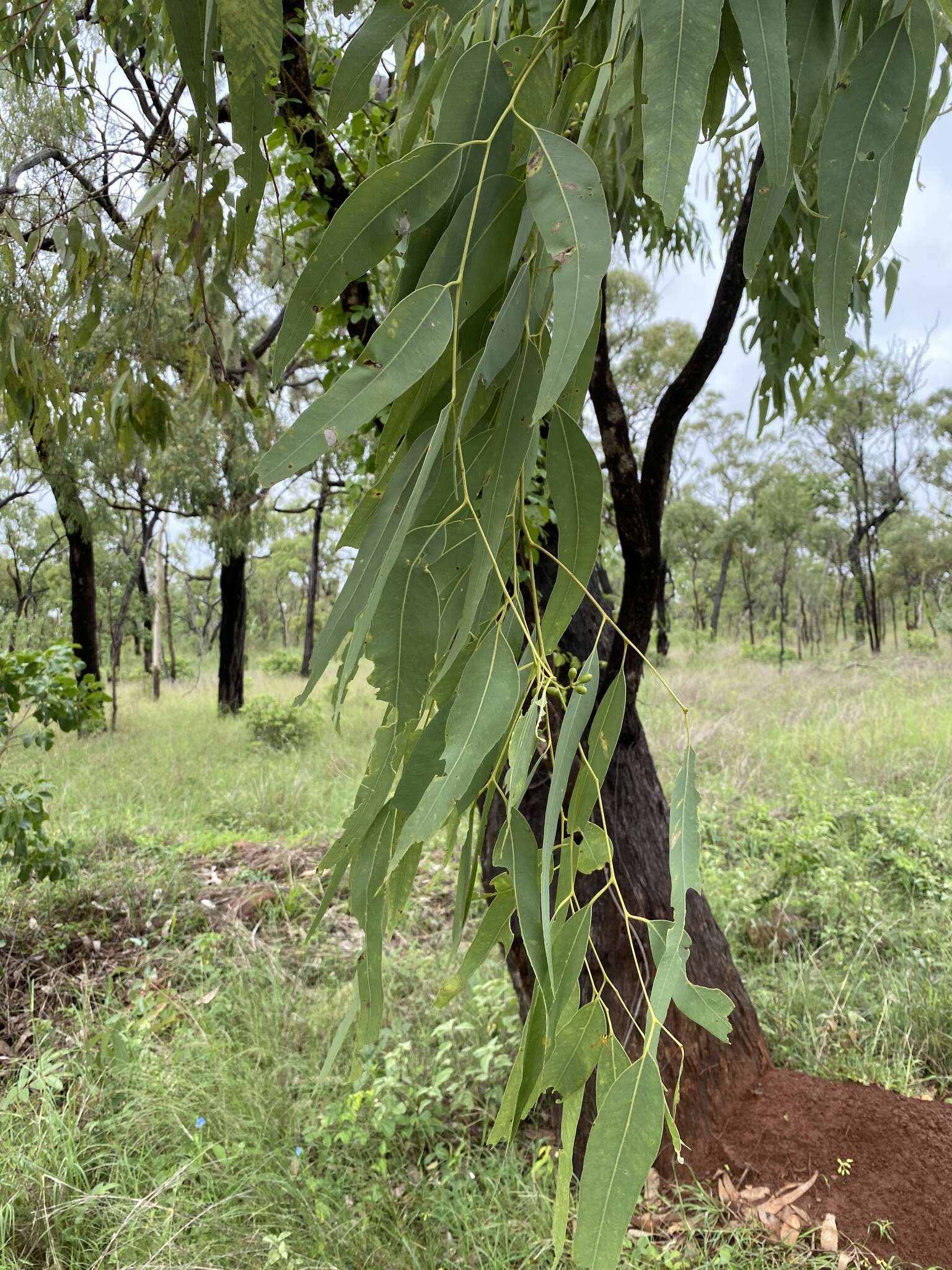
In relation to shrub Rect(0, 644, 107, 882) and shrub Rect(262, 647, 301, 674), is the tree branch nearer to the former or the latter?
shrub Rect(0, 644, 107, 882)

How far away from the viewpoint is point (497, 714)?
62 cm

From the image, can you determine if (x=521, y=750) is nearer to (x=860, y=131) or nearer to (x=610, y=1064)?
(x=610, y=1064)

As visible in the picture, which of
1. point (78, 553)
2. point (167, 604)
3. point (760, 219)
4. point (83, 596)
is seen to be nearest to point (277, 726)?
point (83, 596)

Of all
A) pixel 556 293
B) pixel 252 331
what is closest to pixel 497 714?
pixel 556 293

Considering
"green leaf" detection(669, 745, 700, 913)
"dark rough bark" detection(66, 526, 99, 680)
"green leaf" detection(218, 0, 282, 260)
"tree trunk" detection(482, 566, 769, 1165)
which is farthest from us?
"dark rough bark" detection(66, 526, 99, 680)

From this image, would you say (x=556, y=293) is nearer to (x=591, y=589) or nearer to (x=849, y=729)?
(x=591, y=589)

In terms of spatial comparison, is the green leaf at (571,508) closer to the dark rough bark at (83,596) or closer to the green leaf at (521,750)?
the green leaf at (521,750)

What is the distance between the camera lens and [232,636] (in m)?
9.15

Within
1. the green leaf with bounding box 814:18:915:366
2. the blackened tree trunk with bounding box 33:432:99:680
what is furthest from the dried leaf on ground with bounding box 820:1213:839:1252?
the blackened tree trunk with bounding box 33:432:99:680

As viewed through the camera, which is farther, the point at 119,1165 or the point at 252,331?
the point at 252,331

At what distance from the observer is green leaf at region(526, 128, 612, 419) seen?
1.70ft

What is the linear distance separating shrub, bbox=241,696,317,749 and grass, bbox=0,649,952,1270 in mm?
2109

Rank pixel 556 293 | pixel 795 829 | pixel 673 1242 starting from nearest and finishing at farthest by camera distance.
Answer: pixel 556 293 → pixel 673 1242 → pixel 795 829

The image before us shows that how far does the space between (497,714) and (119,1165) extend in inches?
73.7
